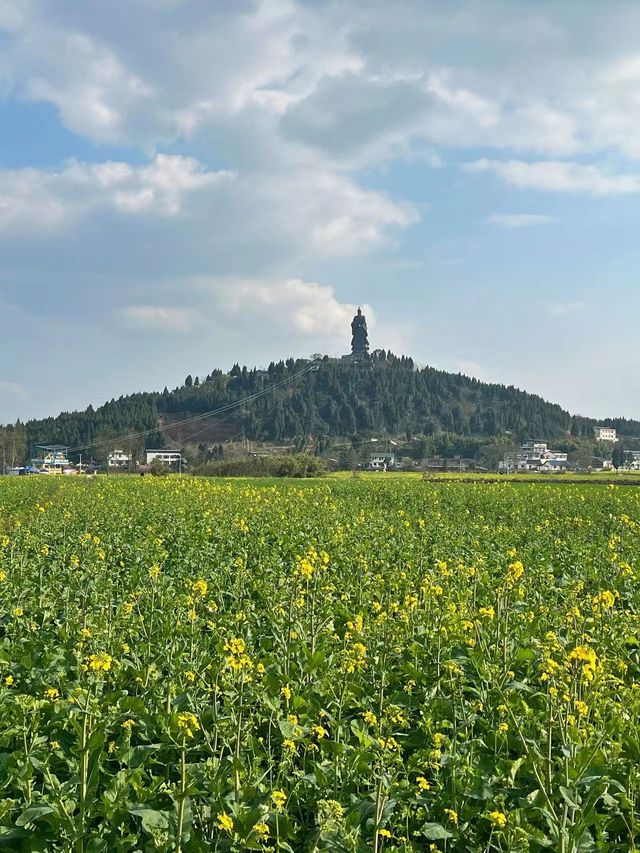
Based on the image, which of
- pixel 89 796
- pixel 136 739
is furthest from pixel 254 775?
pixel 136 739

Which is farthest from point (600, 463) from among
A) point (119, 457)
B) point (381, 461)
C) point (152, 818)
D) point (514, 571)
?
point (152, 818)

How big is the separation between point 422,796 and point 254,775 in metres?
0.99

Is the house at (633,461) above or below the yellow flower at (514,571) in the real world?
above

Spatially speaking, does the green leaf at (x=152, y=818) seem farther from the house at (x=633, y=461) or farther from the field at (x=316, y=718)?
the house at (x=633, y=461)

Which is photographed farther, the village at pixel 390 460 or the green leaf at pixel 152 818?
the village at pixel 390 460

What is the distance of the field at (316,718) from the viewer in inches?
148

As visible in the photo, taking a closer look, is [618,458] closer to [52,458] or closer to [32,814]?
[52,458]

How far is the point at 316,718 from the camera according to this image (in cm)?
513

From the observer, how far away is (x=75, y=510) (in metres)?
19.6

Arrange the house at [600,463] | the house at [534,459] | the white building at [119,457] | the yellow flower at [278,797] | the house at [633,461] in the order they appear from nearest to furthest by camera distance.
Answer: the yellow flower at [278,797] < the house at [534,459] < the house at [600,463] < the house at [633,461] < the white building at [119,457]

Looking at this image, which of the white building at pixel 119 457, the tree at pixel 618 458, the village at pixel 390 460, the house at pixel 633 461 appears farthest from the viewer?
→ the white building at pixel 119 457

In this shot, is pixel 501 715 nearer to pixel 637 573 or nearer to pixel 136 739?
pixel 136 739

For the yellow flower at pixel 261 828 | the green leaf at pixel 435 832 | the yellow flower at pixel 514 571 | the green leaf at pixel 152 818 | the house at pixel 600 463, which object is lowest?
the green leaf at pixel 435 832

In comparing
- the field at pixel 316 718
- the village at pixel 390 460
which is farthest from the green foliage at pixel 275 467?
the field at pixel 316 718
